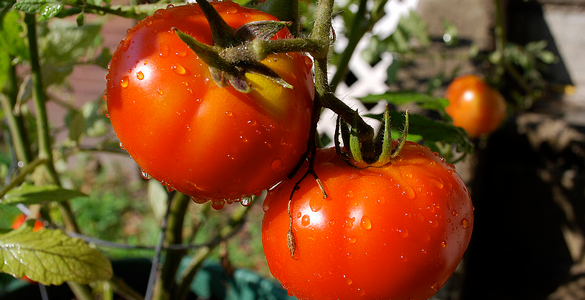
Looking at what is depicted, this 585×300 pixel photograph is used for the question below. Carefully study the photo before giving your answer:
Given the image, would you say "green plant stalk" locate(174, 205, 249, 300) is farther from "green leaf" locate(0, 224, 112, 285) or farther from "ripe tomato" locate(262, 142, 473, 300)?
"ripe tomato" locate(262, 142, 473, 300)

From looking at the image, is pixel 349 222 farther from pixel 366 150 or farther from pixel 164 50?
pixel 164 50

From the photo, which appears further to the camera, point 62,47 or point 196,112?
point 62,47

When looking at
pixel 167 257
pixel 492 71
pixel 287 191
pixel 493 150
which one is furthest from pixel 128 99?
pixel 493 150

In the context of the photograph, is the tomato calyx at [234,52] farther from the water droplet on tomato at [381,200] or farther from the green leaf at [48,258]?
the green leaf at [48,258]

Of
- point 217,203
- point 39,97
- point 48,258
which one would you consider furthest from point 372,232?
Answer: point 39,97

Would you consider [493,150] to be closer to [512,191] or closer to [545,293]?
[512,191]

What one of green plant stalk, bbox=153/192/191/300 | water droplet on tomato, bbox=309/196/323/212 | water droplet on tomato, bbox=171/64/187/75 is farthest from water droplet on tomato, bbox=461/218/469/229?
green plant stalk, bbox=153/192/191/300
